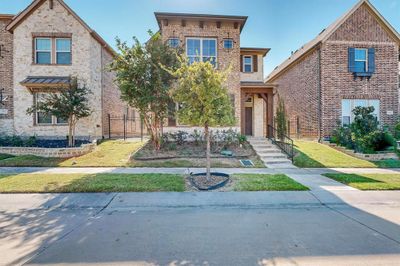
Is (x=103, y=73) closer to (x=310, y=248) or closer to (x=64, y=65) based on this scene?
(x=64, y=65)

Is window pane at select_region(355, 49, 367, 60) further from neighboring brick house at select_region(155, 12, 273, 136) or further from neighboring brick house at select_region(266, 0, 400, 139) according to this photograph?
neighboring brick house at select_region(155, 12, 273, 136)

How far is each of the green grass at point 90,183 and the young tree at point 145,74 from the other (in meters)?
4.60

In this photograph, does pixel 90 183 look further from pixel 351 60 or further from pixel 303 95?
pixel 351 60

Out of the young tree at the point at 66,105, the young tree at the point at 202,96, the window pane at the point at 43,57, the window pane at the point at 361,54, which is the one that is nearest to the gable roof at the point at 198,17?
the young tree at the point at 66,105

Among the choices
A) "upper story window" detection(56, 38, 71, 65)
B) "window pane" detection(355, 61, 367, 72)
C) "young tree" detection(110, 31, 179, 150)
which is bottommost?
"young tree" detection(110, 31, 179, 150)

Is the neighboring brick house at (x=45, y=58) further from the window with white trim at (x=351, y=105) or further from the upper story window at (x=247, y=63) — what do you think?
the window with white trim at (x=351, y=105)

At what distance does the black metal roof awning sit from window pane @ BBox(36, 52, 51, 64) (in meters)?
1.28

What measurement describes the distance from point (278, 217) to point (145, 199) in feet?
11.4

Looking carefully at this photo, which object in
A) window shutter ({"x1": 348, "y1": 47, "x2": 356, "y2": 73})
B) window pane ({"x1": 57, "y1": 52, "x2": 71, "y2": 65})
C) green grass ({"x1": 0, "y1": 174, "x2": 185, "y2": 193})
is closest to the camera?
green grass ({"x1": 0, "y1": 174, "x2": 185, "y2": 193})

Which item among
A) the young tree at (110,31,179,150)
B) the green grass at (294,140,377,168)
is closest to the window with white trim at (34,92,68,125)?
the young tree at (110,31,179,150)

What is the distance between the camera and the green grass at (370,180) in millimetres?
7621

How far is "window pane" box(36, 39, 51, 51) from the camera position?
15578mm

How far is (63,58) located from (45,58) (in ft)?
3.79

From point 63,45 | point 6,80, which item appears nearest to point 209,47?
point 63,45
